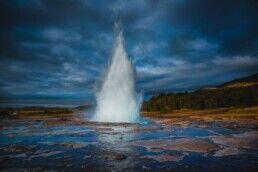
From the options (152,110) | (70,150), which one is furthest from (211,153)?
(152,110)

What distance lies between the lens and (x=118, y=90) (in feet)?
180

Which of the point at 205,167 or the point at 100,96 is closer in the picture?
the point at 205,167

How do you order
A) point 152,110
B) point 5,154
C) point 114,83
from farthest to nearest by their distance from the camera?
1. point 152,110
2. point 114,83
3. point 5,154

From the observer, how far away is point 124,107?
55500 mm

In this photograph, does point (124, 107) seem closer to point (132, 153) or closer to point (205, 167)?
point (132, 153)

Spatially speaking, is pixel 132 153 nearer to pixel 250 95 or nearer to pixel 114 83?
pixel 114 83

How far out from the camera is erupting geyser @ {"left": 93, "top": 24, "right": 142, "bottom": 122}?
54.0 metres

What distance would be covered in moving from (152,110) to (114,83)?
8110cm

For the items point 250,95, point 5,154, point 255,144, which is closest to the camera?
point 5,154

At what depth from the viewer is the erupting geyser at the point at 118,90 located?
53969mm

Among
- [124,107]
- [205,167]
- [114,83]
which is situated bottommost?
[205,167]

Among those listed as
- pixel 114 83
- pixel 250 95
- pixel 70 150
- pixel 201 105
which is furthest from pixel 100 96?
pixel 250 95

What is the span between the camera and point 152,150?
69.0 ft

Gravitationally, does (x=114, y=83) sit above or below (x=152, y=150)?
above
